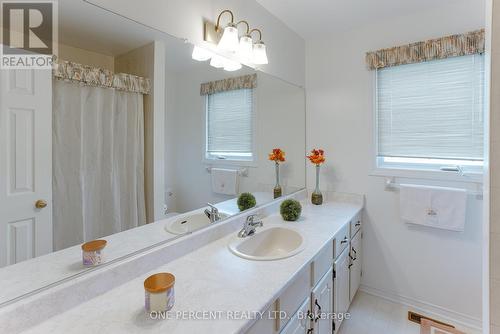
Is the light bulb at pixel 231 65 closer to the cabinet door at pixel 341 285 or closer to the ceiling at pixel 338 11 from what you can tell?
the ceiling at pixel 338 11

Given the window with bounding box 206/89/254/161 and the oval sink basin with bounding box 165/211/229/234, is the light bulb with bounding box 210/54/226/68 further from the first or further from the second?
the oval sink basin with bounding box 165/211/229/234

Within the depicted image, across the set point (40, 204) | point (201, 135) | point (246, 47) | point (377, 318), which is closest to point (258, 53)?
point (246, 47)

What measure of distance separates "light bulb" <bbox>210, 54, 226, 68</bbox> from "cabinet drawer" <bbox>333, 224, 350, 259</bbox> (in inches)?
50.8

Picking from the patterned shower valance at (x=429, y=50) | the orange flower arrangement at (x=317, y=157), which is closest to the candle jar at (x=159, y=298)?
the orange flower arrangement at (x=317, y=157)

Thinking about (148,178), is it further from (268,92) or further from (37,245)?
(268,92)

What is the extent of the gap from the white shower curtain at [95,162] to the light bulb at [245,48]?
80 centimetres

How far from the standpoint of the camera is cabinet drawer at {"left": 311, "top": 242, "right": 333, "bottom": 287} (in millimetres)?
1314

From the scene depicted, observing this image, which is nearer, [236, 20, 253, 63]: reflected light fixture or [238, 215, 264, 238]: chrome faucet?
[238, 215, 264, 238]: chrome faucet

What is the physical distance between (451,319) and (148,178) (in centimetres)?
242

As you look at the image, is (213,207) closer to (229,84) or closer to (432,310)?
(229,84)

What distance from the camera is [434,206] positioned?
74.8 inches

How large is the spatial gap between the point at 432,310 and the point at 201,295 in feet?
6.78

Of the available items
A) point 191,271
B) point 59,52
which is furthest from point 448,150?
point 59,52

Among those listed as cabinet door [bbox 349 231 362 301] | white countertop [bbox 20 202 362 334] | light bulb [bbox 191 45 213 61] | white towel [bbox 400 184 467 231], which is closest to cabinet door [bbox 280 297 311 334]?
white countertop [bbox 20 202 362 334]
